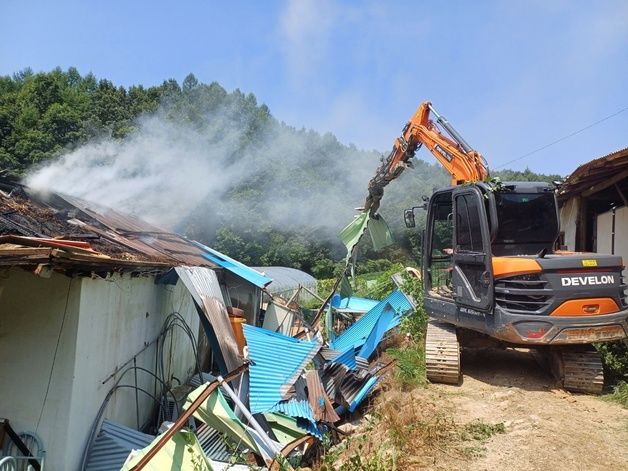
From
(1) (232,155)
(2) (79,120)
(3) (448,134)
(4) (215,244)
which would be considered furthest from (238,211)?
(3) (448,134)

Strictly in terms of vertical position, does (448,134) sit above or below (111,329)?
above

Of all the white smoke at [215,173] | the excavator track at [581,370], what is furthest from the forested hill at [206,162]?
the excavator track at [581,370]

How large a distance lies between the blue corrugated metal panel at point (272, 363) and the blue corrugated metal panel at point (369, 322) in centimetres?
320

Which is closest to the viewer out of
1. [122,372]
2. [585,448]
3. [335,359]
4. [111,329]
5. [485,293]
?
[585,448]

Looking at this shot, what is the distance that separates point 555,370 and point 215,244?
31.6 m

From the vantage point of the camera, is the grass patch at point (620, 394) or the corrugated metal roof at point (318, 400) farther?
the corrugated metal roof at point (318, 400)

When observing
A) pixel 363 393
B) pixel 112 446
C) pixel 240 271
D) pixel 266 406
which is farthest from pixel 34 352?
pixel 240 271

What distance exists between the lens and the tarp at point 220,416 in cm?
484

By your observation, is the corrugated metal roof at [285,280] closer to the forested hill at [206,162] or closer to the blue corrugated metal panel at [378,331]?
the forested hill at [206,162]

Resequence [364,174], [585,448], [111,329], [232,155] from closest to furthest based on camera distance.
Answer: [585,448] < [111,329] < [232,155] < [364,174]

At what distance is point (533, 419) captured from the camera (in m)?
5.08

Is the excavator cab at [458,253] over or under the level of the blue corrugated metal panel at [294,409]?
over

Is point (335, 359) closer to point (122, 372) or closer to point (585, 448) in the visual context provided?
point (122, 372)

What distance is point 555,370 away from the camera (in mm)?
6457
